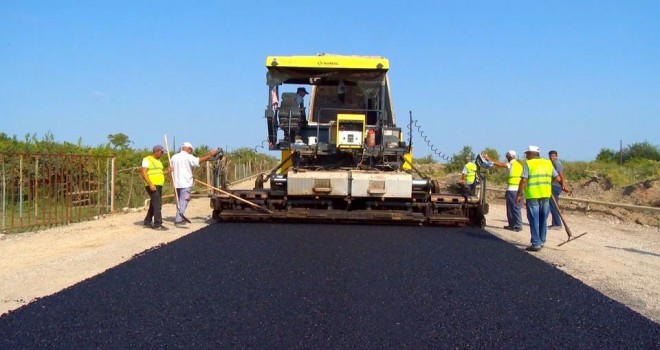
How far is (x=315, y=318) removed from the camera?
468cm

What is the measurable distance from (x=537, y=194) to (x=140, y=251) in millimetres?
5378

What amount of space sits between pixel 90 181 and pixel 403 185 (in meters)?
6.71

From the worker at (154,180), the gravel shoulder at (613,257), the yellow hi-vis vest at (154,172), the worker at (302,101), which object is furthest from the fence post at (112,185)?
the gravel shoulder at (613,257)

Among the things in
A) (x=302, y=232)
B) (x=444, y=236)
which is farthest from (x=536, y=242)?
(x=302, y=232)

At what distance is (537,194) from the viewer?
29.2 ft

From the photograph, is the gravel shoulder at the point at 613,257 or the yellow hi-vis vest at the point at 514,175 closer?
the gravel shoulder at the point at 613,257

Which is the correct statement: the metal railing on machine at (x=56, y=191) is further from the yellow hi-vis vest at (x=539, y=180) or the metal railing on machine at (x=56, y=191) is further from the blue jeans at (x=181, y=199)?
the yellow hi-vis vest at (x=539, y=180)

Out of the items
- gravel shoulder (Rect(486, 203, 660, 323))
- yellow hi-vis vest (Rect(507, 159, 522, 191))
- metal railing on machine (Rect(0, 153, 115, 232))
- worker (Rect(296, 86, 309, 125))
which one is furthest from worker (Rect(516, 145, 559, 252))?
metal railing on machine (Rect(0, 153, 115, 232))

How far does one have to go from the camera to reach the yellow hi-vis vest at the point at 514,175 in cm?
1179

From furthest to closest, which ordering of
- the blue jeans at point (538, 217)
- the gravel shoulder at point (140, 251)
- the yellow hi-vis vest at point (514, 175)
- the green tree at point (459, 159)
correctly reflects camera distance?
the green tree at point (459, 159)
the yellow hi-vis vest at point (514, 175)
the blue jeans at point (538, 217)
the gravel shoulder at point (140, 251)

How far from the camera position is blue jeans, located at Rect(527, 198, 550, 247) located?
877 cm

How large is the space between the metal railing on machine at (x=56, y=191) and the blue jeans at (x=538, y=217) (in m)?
7.75

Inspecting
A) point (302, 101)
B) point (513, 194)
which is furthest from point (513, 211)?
point (302, 101)

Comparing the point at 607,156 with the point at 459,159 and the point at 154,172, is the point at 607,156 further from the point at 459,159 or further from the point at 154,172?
the point at 154,172
